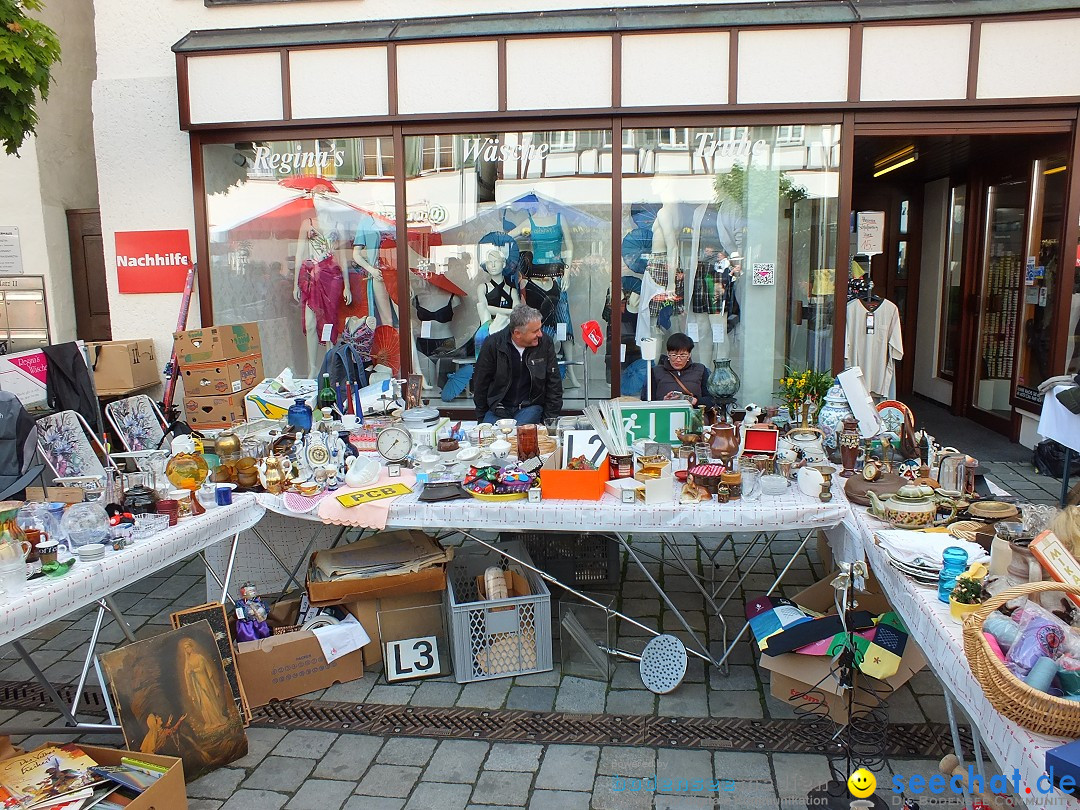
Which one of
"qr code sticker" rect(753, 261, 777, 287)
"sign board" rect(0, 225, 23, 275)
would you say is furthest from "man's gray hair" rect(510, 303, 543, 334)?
"sign board" rect(0, 225, 23, 275)

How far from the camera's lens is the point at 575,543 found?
4223mm

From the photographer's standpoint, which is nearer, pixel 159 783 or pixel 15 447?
→ pixel 159 783

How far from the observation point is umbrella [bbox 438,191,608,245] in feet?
23.3

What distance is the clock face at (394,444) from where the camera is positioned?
3.98m

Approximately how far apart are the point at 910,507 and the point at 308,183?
6.03 m

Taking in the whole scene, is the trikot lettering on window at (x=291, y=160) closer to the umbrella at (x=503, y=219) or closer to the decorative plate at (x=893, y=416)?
the umbrella at (x=503, y=219)

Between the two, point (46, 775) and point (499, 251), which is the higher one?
point (499, 251)

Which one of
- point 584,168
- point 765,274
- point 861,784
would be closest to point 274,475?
point 861,784

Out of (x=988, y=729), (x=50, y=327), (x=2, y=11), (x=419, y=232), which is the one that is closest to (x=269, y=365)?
(x=419, y=232)

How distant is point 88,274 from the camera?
869cm

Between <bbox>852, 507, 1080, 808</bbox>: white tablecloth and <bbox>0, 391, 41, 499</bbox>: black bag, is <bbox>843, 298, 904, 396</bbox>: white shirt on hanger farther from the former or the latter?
<bbox>0, 391, 41, 499</bbox>: black bag

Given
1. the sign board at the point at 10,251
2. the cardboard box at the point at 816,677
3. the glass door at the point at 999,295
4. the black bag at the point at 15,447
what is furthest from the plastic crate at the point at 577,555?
the sign board at the point at 10,251

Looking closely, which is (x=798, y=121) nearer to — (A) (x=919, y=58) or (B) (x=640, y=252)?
(A) (x=919, y=58)

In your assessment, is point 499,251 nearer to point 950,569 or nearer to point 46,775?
point 950,569
